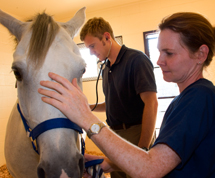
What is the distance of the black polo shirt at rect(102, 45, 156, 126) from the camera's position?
122cm

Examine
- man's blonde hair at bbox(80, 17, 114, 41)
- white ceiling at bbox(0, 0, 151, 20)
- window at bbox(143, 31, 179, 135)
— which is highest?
white ceiling at bbox(0, 0, 151, 20)

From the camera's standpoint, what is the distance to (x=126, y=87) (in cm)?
134

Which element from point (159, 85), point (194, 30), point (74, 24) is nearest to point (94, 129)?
point (194, 30)

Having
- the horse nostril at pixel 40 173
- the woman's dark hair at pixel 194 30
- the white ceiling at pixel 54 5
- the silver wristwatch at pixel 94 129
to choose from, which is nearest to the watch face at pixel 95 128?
the silver wristwatch at pixel 94 129

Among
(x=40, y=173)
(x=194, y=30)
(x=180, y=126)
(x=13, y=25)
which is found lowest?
(x=40, y=173)

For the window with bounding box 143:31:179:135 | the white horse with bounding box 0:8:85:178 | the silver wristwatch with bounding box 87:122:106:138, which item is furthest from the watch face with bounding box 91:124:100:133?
the window with bounding box 143:31:179:135

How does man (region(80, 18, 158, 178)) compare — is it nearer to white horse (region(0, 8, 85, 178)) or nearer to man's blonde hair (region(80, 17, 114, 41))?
man's blonde hair (region(80, 17, 114, 41))

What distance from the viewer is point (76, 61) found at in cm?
75

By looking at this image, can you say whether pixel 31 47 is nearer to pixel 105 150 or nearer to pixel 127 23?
pixel 105 150

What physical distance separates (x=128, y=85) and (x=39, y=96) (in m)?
0.80

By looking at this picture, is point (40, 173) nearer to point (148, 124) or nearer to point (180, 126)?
point (180, 126)

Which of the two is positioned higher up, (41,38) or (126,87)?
(41,38)

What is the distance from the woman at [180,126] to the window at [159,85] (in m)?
2.62

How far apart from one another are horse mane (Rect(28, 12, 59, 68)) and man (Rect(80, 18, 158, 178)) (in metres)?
0.68
